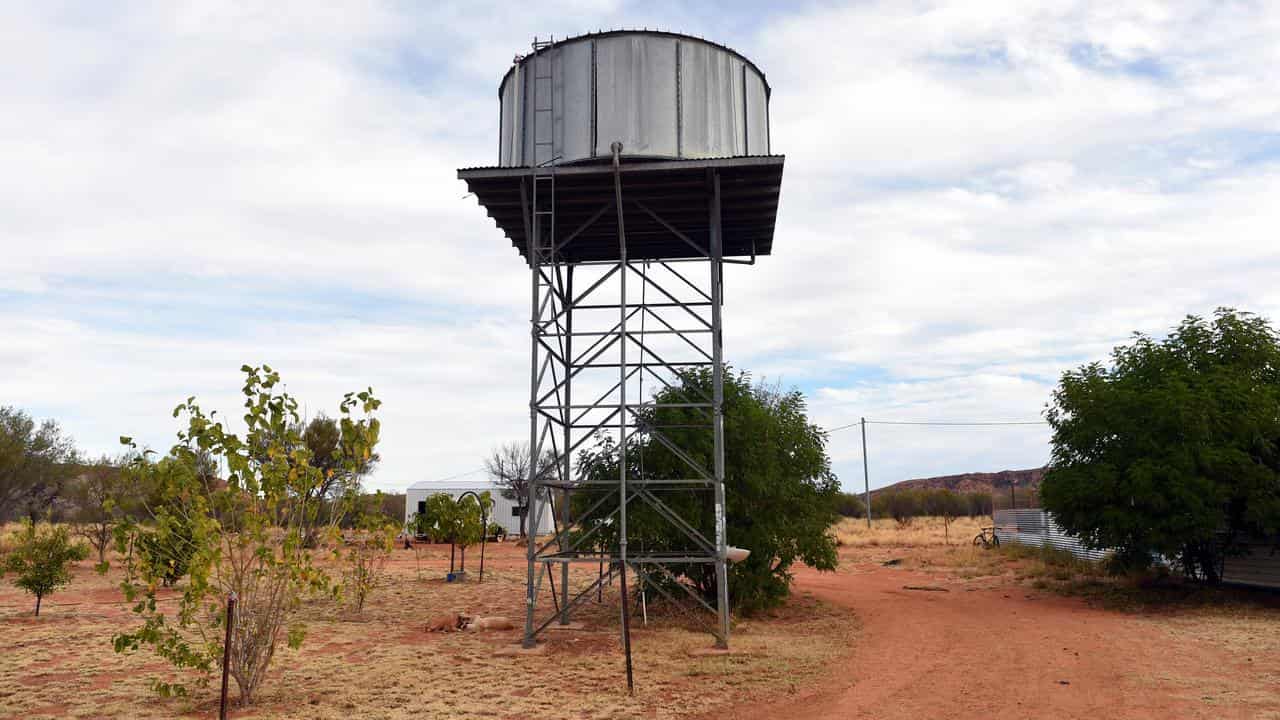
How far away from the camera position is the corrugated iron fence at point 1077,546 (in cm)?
2047

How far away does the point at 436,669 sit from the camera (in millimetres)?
13227

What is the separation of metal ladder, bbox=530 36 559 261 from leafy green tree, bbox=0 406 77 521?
3439 cm

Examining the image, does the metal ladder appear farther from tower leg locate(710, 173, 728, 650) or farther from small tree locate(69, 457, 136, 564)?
small tree locate(69, 457, 136, 564)

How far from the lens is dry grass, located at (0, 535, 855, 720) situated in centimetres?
1087

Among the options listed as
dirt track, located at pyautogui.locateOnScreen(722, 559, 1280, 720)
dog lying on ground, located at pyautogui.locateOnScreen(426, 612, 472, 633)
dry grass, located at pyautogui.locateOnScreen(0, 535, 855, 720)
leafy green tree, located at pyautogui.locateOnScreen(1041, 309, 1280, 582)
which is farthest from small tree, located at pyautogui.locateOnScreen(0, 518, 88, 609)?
leafy green tree, located at pyautogui.locateOnScreen(1041, 309, 1280, 582)

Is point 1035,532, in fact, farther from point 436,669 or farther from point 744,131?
point 436,669

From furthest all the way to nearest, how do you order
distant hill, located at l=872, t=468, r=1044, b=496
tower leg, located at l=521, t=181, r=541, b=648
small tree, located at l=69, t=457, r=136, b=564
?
1. distant hill, located at l=872, t=468, r=1044, b=496
2. small tree, located at l=69, t=457, r=136, b=564
3. tower leg, located at l=521, t=181, r=541, b=648

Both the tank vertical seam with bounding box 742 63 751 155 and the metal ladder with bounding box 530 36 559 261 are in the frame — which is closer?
the metal ladder with bounding box 530 36 559 261

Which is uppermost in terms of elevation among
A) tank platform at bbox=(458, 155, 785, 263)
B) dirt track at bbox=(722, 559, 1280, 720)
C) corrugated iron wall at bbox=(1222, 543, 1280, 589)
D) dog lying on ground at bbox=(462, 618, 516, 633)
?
tank platform at bbox=(458, 155, 785, 263)

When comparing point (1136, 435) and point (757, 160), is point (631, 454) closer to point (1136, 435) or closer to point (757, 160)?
point (757, 160)

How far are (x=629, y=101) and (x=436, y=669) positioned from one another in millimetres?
9563

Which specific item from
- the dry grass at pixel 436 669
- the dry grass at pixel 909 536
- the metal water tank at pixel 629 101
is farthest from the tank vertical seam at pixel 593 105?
the dry grass at pixel 909 536

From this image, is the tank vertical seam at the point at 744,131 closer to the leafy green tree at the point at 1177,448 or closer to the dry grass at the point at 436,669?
the dry grass at the point at 436,669

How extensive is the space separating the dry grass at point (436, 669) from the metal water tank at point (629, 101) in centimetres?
820
